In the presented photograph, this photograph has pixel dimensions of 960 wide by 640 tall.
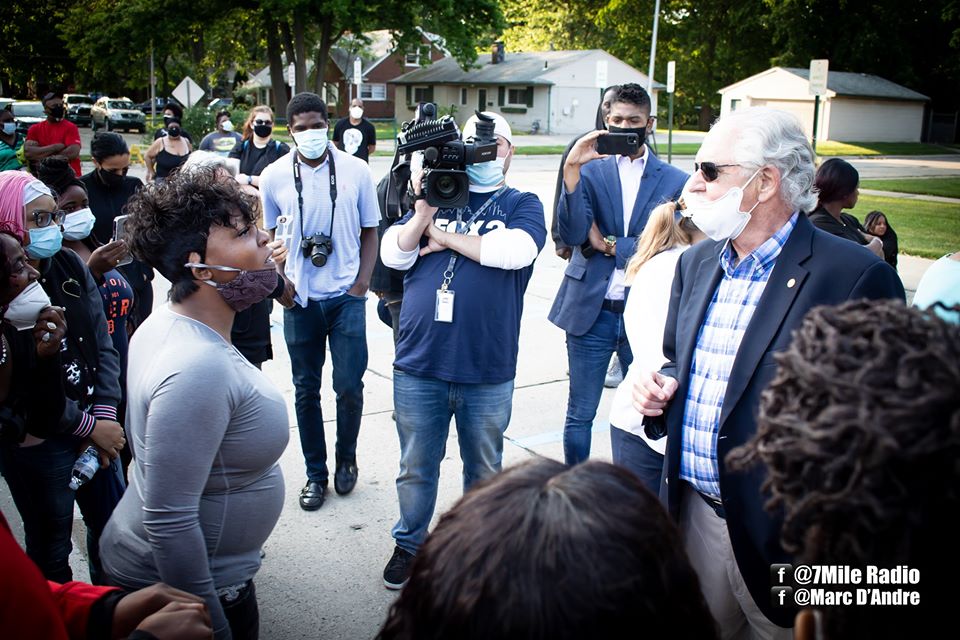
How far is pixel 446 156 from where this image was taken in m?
3.62

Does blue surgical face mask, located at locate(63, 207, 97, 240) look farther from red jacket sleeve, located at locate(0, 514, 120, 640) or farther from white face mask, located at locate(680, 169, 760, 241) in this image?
white face mask, located at locate(680, 169, 760, 241)

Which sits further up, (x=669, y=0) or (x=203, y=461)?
(x=669, y=0)

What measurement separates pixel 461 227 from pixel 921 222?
48.4 feet

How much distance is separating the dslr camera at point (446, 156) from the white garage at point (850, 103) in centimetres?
4452

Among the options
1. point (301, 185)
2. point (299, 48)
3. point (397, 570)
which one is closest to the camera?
point (397, 570)

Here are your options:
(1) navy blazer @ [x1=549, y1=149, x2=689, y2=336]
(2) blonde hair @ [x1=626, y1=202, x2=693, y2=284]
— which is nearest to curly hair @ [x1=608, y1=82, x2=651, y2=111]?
(1) navy blazer @ [x1=549, y1=149, x2=689, y2=336]

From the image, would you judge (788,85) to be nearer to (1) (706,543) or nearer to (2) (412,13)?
(2) (412,13)

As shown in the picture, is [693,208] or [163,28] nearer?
[693,208]

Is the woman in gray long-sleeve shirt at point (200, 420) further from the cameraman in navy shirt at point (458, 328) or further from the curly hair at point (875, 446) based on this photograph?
the curly hair at point (875, 446)

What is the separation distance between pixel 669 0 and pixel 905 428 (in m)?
60.3

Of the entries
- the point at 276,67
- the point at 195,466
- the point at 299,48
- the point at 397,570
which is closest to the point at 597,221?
the point at 397,570

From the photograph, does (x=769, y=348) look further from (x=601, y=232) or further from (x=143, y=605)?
(x=601, y=232)

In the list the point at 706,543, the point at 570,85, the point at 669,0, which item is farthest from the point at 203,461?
the point at 669,0

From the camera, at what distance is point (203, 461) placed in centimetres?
225
